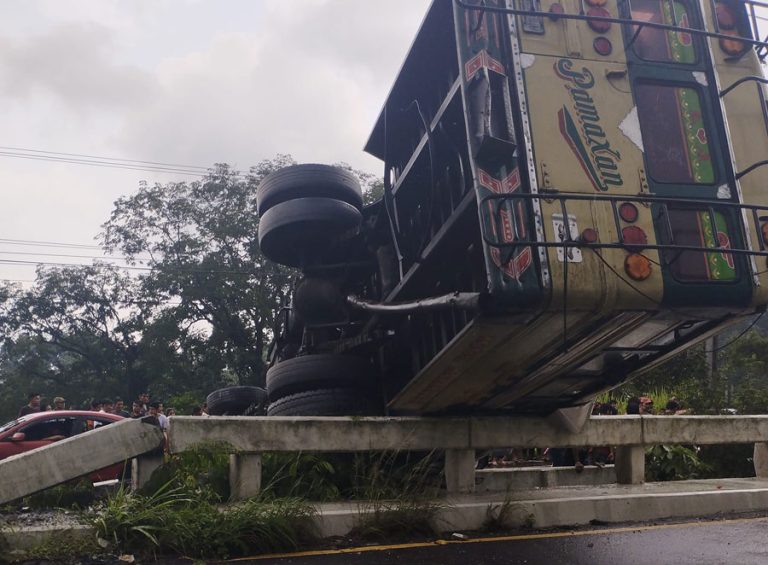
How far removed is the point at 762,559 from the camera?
14.8 feet

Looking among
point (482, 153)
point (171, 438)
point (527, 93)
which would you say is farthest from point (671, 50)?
point (171, 438)

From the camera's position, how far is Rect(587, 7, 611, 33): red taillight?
5156mm

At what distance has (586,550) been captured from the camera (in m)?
4.79

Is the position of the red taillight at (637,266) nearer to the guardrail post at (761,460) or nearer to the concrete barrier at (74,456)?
the concrete barrier at (74,456)

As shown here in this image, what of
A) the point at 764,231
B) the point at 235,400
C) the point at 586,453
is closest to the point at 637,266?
the point at 764,231

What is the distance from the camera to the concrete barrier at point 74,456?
4770mm

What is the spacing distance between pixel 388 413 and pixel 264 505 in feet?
7.96

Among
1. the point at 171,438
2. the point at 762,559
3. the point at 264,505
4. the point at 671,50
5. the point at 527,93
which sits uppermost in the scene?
the point at 671,50

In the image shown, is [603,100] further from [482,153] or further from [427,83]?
[427,83]

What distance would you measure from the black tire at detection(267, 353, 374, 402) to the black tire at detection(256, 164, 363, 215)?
1602mm

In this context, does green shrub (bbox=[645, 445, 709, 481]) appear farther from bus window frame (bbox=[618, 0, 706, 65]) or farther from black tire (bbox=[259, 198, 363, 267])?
bus window frame (bbox=[618, 0, 706, 65])

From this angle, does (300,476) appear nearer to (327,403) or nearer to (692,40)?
(327,403)

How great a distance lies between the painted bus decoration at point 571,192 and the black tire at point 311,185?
1.07m

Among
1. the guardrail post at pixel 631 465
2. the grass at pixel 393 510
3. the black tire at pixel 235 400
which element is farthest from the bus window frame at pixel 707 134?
the black tire at pixel 235 400
